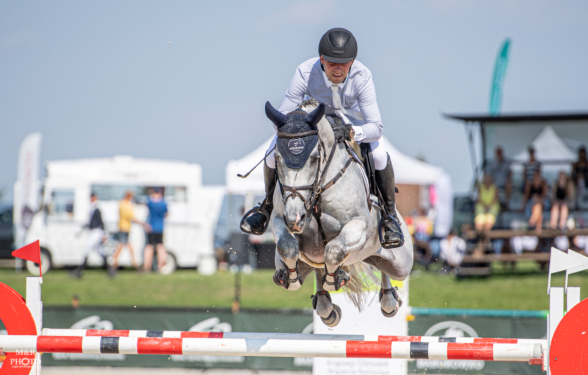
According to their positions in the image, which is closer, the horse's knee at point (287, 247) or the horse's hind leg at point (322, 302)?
the horse's knee at point (287, 247)

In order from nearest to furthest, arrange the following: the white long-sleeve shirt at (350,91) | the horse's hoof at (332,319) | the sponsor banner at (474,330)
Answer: the white long-sleeve shirt at (350,91)
the horse's hoof at (332,319)
the sponsor banner at (474,330)

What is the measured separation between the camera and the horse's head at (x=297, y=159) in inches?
136

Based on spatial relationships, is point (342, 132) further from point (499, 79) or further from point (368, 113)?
point (499, 79)

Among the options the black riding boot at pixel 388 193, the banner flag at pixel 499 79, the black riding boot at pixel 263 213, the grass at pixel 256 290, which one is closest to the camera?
the black riding boot at pixel 263 213

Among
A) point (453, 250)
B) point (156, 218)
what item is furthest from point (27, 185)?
point (453, 250)

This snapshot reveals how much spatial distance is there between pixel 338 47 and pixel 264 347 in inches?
74.3

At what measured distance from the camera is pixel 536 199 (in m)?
11.8

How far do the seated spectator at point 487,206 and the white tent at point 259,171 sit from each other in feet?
5.92

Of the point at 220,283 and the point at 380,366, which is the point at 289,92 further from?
the point at 220,283

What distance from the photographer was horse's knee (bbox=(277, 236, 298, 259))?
369 cm

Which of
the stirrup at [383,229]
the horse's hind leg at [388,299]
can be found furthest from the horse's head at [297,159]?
the horse's hind leg at [388,299]

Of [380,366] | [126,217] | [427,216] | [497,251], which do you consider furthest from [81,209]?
[380,366]

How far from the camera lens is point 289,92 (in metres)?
4.11

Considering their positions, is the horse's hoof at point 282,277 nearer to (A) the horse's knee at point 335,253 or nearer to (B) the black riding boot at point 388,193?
(A) the horse's knee at point 335,253
